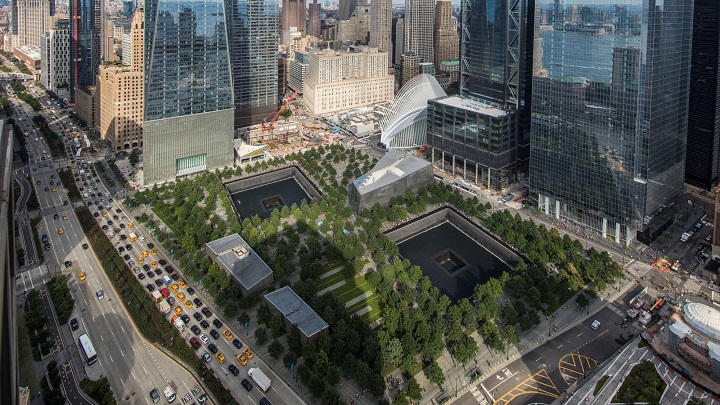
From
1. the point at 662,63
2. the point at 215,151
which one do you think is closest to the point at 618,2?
the point at 662,63

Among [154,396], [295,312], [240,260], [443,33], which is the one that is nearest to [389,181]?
[240,260]

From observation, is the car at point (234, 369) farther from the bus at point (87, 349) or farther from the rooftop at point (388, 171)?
the rooftop at point (388, 171)

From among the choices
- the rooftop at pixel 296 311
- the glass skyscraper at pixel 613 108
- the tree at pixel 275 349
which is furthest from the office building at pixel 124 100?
the glass skyscraper at pixel 613 108

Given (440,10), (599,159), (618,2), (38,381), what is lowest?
(38,381)

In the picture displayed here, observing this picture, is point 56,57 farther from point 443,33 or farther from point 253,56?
point 443,33

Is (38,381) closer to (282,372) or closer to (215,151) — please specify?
(282,372)

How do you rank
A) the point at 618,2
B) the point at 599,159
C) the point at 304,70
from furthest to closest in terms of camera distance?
the point at 304,70 < the point at 599,159 < the point at 618,2

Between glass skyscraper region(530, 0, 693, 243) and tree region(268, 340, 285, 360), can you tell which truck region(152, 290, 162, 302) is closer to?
tree region(268, 340, 285, 360)
